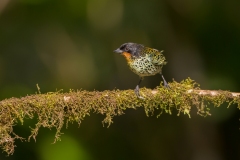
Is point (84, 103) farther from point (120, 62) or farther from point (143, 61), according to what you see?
point (120, 62)

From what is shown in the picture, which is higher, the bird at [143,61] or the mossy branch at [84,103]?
the bird at [143,61]

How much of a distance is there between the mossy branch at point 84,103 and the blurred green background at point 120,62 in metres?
2.15

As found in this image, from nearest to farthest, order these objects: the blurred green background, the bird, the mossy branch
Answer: the mossy branch < the bird < the blurred green background

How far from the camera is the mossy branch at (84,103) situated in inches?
127

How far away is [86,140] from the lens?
624cm

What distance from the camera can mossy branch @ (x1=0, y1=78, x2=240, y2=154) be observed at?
3.24 meters

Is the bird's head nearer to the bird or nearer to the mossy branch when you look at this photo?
the bird

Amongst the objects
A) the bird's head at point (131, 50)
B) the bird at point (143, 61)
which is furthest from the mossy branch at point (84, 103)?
the bird's head at point (131, 50)

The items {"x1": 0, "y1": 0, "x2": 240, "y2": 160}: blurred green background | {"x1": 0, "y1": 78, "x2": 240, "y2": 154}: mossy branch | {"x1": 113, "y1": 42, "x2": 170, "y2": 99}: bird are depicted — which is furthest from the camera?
{"x1": 0, "y1": 0, "x2": 240, "y2": 160}: blurred green background

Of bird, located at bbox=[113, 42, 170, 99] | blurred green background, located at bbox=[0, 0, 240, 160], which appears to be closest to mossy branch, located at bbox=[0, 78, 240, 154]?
bird, located at bbox=[113, 42, 170, 99]

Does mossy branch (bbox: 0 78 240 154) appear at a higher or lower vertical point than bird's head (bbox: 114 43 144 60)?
lower

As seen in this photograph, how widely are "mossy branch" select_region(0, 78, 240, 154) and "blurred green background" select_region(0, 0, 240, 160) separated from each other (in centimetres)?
215

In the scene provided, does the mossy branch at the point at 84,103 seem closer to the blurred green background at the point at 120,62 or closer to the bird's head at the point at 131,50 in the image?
the bird's head at the point at 131,50

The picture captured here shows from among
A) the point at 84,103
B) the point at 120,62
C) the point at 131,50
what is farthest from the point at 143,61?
the point at 120,62
